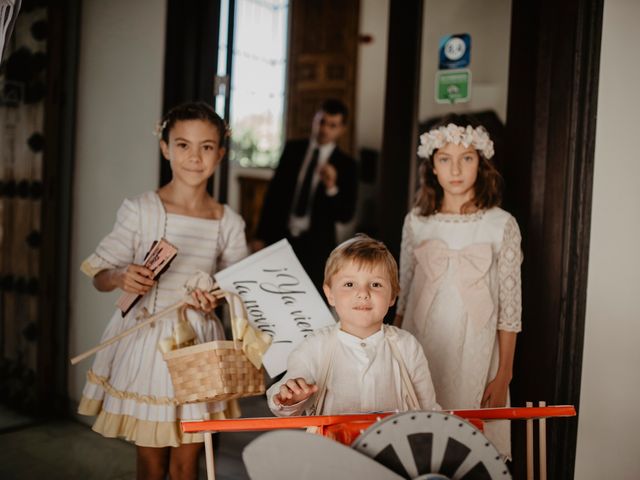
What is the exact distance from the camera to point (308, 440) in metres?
1.14

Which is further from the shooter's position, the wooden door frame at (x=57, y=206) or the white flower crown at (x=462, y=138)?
the wooden door frame at (x=57, y=206)

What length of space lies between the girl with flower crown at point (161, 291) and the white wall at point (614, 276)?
120 cm

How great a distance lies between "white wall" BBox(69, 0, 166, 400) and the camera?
113 inches

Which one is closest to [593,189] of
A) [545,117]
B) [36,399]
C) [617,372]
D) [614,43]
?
[545,117]

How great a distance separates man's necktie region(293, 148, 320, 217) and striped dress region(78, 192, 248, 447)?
2007 mm

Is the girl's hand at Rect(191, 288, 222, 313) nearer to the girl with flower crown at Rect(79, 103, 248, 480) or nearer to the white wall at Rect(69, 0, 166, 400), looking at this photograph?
the girl with flower crown at Rect(79, 103, 248, 480)

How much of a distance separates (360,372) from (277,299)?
1.47ft

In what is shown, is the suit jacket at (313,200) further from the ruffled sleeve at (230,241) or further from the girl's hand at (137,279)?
the girl's hand at (137,279)

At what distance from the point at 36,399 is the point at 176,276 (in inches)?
61.4

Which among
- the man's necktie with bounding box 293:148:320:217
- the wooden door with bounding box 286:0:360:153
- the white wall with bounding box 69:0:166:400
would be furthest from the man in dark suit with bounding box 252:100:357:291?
the wooden door with bounding box 286:0:360:153

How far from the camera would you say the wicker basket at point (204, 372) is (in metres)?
1.69

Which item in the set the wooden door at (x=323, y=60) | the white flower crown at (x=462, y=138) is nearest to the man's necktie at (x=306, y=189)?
the wooden door at (x=323, y=60)

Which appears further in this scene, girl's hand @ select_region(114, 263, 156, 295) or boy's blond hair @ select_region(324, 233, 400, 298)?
girl's hand @ select_region(114, 263, 156, 295)

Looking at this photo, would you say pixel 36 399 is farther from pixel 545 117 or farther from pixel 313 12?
pixel 313 12
